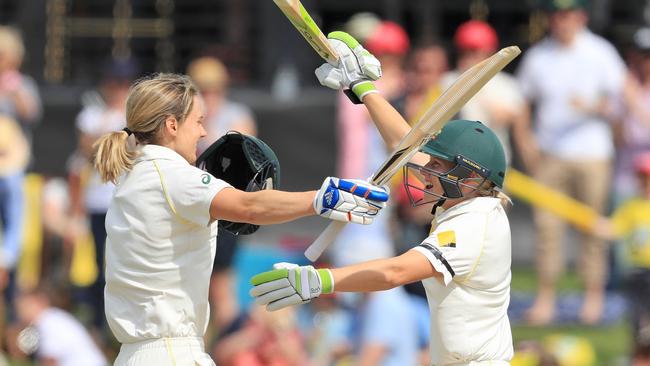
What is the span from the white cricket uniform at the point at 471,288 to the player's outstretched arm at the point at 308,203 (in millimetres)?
326

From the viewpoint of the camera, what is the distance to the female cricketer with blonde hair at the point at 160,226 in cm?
471

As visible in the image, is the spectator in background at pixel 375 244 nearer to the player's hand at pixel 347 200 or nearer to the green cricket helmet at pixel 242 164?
the green cricket helmet at pixel 242 164

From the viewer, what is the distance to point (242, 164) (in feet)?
17.0

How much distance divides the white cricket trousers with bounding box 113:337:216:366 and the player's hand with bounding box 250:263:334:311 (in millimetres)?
330

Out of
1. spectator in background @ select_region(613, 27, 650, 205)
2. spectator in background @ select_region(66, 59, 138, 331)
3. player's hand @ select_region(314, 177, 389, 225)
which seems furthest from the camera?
spectator in background @ select_region(613, 27, 650, 205)

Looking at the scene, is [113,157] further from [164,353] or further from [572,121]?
[572,121]

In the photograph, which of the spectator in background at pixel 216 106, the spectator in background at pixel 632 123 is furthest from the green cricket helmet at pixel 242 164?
the spectator in background at pixel 632 123

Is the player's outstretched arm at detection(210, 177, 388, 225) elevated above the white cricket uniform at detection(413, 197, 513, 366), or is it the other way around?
the player's outstretched arm at detection(210, 177, 388, 225)

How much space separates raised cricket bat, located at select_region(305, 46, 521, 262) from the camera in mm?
4812

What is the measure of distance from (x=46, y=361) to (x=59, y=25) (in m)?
4.00

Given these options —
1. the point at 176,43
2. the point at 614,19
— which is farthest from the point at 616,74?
the point at 176,43

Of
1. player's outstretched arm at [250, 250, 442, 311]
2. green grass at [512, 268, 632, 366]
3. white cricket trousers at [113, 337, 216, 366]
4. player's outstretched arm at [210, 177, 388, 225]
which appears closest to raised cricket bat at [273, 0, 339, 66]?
player's outstretched arm at [210, 177, 388, 225]

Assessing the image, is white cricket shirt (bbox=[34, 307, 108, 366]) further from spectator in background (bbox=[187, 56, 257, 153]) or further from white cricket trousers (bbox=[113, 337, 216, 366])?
white cricket trousers (bbox=[113, 337, 216, 366])

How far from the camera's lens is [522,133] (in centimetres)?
957
